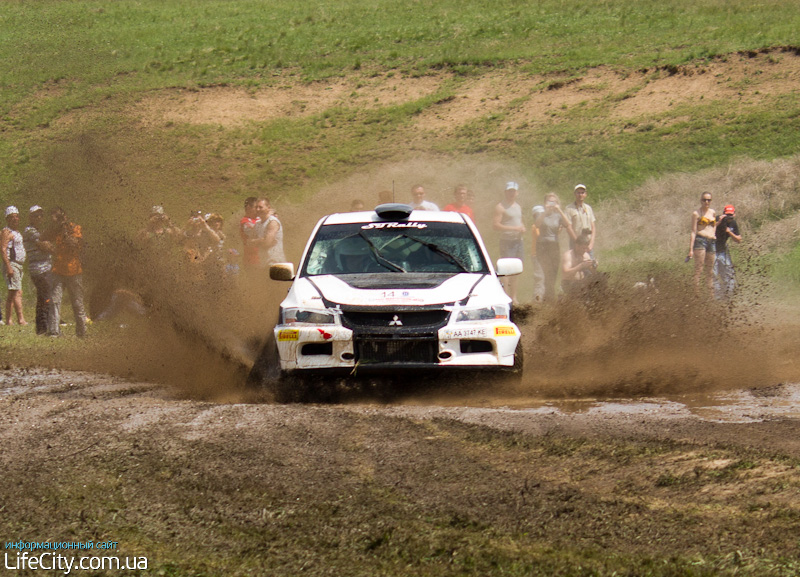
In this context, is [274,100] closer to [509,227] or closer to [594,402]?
[509,227]

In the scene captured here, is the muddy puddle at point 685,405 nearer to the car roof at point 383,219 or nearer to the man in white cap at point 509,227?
the car roof at point 383,219

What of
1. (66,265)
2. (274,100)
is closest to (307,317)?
(66,265)

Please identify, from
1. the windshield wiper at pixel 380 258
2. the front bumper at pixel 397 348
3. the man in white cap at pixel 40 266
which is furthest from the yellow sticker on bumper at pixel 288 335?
the man in white cap at pixel 40 266

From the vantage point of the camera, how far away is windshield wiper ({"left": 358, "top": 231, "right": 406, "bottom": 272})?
8852 millimetres

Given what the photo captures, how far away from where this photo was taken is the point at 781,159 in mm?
27359

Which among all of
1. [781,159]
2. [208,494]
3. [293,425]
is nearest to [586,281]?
[293,425]

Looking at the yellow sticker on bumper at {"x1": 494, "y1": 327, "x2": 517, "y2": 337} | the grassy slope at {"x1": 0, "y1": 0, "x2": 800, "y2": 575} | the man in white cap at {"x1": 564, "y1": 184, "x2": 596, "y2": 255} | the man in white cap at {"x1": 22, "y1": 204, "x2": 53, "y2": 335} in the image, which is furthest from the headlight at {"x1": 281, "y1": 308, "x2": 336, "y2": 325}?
the grassy slope at {"x1": 0, "y1": 0, "x2": 800, "y2": 575}

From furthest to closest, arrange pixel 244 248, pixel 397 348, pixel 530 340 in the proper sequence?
pixel 244 248 < pixel 530 340 < pixel 397 348

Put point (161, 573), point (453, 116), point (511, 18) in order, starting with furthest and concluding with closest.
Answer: point (511, 18) → point (453, 116) → point (161, 573)

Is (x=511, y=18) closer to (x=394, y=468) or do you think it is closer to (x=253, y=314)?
(x=253, y=314)

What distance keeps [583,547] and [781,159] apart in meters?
25.6

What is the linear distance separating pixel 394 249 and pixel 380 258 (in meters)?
0.21

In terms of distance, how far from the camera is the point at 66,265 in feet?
45.0

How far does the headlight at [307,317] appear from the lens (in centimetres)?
799
